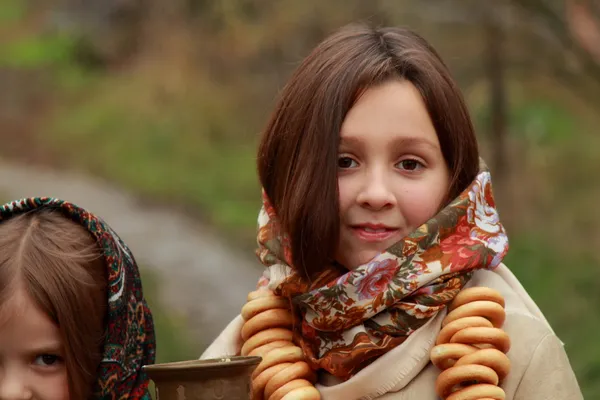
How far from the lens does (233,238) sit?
756 centimetres

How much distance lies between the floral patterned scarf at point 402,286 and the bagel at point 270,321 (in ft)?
0.55

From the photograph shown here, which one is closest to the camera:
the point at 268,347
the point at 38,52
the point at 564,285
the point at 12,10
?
the point at 268,347

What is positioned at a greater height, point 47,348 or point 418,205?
point 418,205

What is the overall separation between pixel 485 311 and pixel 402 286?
0.70 ft

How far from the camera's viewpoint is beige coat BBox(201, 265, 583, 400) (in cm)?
279

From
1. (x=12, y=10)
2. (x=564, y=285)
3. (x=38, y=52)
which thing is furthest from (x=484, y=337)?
(x=12, y=10)

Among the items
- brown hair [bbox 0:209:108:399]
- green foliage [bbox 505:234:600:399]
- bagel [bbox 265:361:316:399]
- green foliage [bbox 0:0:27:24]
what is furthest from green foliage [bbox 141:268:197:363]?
bagel [bbox 265:361:316:399]

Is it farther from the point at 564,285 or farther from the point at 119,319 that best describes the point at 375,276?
the point at 564,285

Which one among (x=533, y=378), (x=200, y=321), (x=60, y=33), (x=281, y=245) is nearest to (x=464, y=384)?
(x=533, y=378)

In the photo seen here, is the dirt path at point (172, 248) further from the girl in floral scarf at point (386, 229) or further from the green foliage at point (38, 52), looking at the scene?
the girl in floral scarf at point (386, 229)

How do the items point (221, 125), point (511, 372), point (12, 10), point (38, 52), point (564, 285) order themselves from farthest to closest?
point (12, 10) < point (38, 52) < point (221, 125) < point (564, 285) < point (511, 372)

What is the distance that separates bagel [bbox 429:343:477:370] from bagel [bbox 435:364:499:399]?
0.08 ft

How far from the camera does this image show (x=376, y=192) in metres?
2.83

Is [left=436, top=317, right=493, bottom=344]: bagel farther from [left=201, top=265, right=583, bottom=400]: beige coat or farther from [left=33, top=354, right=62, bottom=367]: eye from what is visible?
[left=33, top=354, right=62, bottom=367]: eye
